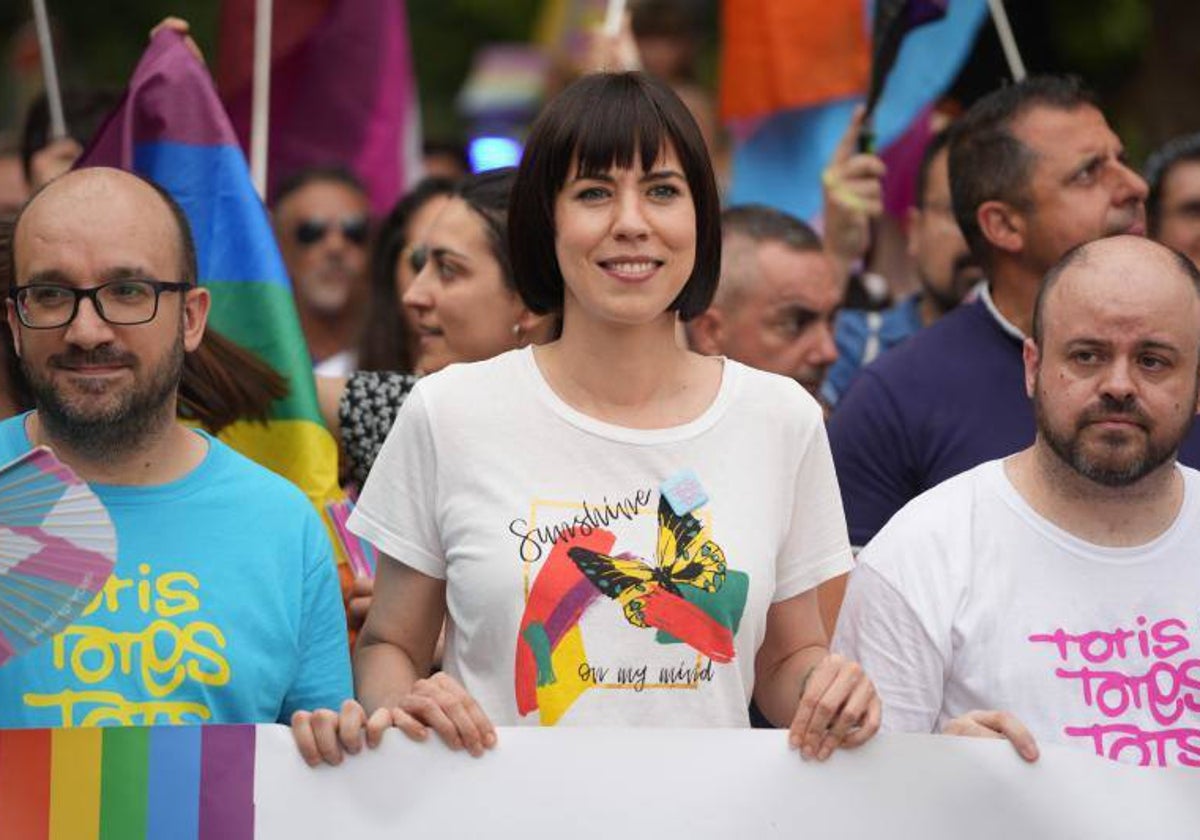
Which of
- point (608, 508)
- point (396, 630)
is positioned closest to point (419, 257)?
point (396, 630)

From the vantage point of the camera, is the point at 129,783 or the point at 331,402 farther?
the point at 331,402

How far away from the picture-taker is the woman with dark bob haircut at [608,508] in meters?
3.96

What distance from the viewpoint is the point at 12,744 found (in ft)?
12.5

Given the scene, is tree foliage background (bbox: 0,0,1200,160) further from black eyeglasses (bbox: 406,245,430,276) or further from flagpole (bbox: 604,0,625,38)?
black eyeglasses (bbox: 406,245,430,276)

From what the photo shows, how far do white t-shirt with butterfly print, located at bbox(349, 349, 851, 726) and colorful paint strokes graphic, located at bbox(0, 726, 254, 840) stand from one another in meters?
0.43

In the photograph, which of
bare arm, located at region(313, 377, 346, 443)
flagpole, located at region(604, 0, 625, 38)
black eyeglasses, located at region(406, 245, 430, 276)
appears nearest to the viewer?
bare arm, located at region(313, 377, 346, 443)

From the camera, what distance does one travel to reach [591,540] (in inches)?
156

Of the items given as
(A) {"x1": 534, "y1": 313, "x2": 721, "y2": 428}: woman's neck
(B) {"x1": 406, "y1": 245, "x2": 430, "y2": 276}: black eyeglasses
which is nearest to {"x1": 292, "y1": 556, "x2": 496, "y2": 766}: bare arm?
(A) {"x1": 534, "y1": 313, "x2": 721, "y2": 428}: woman's neck

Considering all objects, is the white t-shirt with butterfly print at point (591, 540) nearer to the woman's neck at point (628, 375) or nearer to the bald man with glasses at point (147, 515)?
the woman's neck at point (628, 375)

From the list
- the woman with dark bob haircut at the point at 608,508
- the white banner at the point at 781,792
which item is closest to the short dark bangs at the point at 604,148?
the woman with dark bob haircut at the point at 608,508

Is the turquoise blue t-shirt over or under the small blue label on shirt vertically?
under

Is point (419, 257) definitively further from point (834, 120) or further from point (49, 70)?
point (834, 120)

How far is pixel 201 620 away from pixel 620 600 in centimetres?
68

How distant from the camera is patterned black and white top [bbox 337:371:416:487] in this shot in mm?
5445
